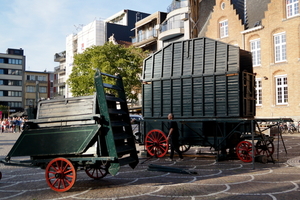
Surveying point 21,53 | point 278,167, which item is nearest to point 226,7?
point 278,167

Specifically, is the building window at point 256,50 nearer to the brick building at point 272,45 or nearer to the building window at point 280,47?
the brick building at point 272,45

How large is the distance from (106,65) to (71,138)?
102 ft

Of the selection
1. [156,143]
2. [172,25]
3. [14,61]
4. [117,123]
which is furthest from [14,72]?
[117,123]

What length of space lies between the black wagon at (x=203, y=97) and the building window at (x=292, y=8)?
17.7 meters

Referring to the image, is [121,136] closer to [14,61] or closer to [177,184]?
[177,184]

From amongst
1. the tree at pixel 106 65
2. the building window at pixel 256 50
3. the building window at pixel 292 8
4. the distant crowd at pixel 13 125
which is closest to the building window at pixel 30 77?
the distant crowd at pixel 13 125

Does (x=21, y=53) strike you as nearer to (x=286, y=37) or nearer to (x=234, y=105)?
(x=286, y=37)

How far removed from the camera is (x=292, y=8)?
2908 centimetres

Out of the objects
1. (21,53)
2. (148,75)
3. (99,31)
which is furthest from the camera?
(21,53)

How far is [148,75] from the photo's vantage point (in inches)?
602

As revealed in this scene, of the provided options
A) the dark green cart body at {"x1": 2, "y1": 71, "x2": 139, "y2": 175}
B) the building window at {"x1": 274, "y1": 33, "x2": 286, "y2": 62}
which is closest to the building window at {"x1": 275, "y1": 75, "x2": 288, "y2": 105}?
the building window at {"x1": 274, "y1": 33, "x2": 286, "y2": 62}

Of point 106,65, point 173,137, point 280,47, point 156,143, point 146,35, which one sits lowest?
point 156,143

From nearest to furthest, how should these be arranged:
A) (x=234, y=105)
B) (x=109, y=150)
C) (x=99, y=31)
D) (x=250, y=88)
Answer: (x=109, y=150) < (x=234, y=105) < (x=250, y=88) < (x=99, y=31)

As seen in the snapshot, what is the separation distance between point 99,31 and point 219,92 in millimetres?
58800
